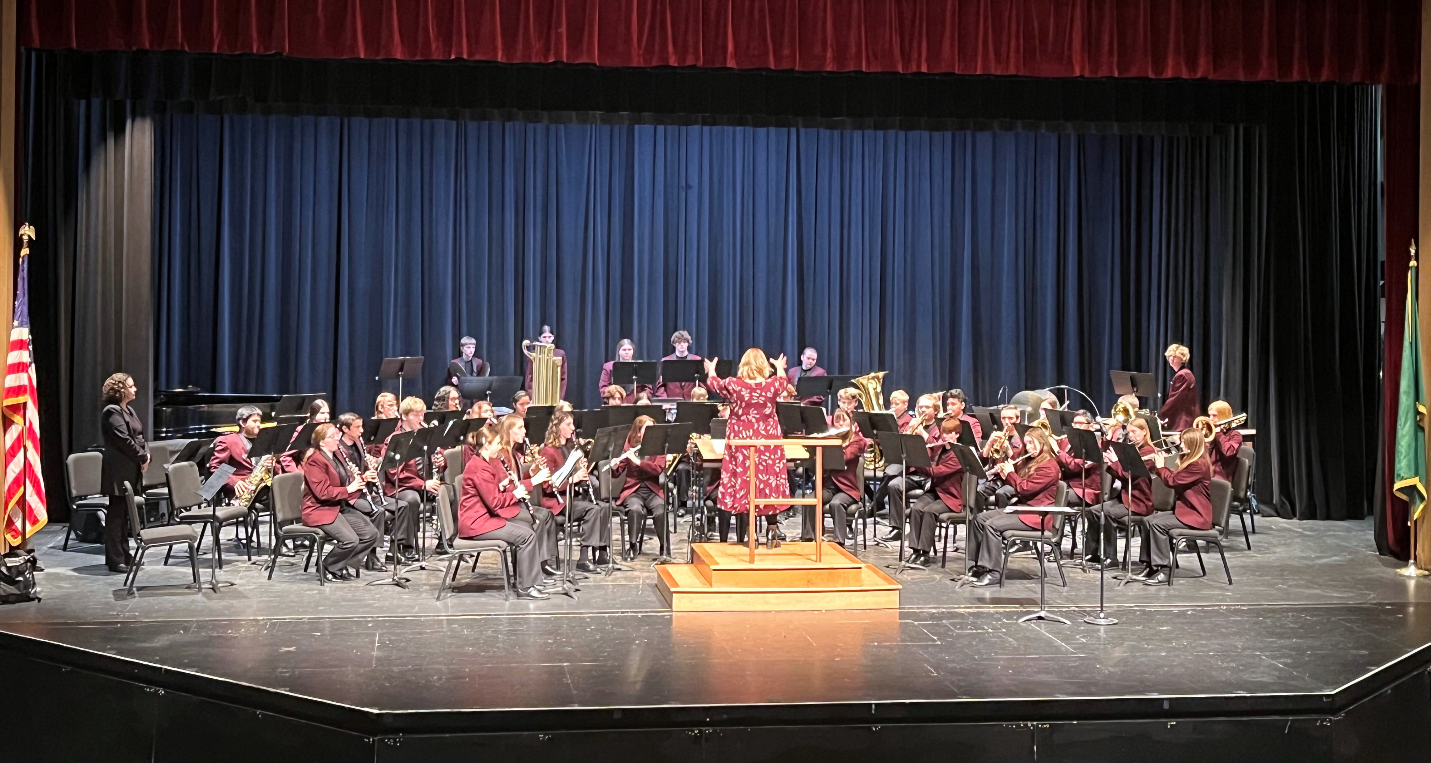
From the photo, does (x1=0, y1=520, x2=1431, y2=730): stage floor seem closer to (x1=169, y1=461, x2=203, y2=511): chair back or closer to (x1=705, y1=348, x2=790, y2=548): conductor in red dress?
(x1=169, y1=461, x2=203, y2=511): chair back

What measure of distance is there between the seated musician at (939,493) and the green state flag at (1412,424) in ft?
10.9

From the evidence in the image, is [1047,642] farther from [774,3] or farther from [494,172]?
[494,172]

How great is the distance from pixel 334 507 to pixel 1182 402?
7911 mm

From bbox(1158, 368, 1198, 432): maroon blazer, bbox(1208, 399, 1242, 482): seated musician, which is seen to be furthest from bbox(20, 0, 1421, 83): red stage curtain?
bbox(1158, 368, 1198, 432): maroon blazer

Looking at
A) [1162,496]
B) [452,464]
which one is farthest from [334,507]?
[1162,496]

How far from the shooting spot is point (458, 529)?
8.59 m

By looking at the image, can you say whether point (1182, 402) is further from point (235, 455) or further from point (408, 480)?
point (235, 455)

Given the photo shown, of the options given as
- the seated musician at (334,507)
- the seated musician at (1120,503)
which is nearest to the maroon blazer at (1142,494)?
the seated musician at (1120,503)

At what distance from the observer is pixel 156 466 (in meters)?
10.4

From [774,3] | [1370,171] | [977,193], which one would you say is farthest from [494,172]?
[1370,171]

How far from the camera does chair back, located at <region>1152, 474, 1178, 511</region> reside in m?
9.48

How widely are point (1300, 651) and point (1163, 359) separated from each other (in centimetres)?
942

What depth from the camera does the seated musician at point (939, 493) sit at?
988 cm

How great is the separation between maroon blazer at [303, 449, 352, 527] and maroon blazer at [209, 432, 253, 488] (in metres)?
1.45
